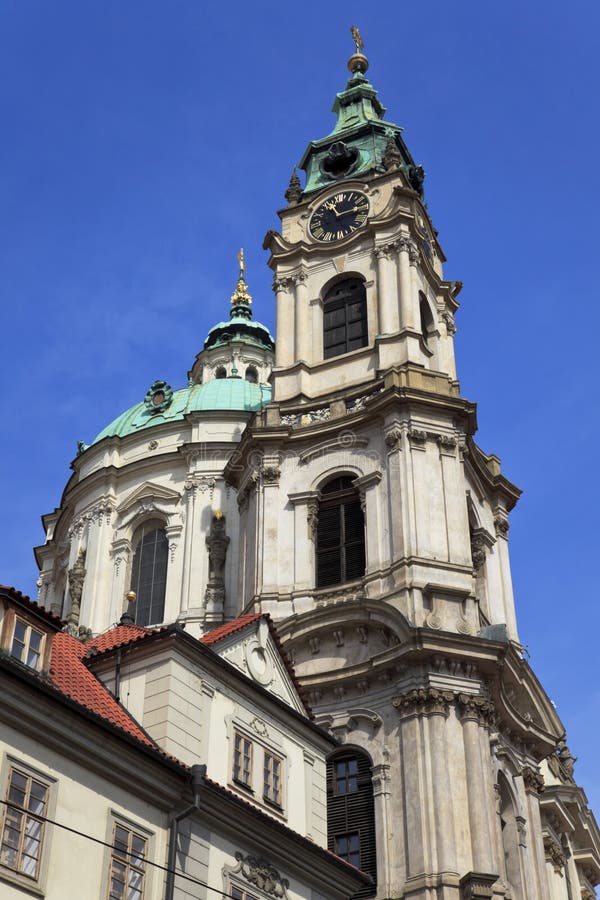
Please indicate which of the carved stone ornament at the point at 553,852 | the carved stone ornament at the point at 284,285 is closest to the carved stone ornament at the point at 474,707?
the carved stone ornament at the point at 553,852

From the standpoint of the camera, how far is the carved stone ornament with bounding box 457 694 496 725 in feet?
113

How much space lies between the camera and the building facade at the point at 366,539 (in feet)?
112

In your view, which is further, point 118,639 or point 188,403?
point 188,403

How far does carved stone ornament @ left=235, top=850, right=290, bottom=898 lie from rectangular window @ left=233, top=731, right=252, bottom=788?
136cm

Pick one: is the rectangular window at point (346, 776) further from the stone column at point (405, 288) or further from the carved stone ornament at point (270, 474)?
the stone column at point (405, 288)

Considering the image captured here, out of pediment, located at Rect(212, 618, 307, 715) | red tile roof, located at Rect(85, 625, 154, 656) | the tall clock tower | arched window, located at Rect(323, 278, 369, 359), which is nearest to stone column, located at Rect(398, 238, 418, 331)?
the tall clock tower

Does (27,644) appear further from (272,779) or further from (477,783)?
(477,783)

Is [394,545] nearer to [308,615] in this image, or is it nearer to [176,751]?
[308,615]

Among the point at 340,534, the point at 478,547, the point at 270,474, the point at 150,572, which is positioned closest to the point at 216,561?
Answer: the point at 150,572

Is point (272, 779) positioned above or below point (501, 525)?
below

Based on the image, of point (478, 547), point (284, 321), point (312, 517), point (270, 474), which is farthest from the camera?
point (284, 321)

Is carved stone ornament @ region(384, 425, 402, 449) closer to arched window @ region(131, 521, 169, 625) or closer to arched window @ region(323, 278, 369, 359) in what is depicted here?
arched window @ region(323, 278, 369, 359)

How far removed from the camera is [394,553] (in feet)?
123

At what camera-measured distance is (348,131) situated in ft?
170
